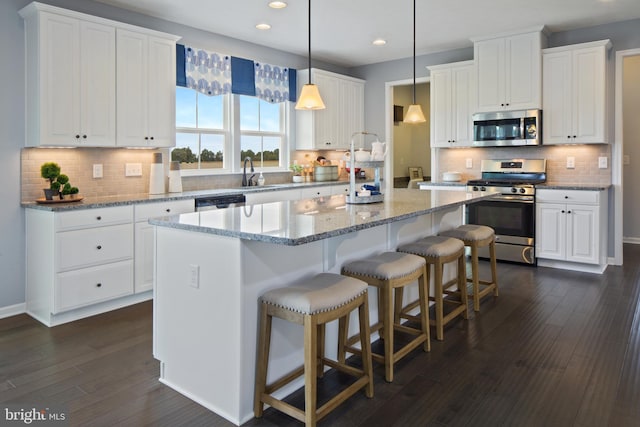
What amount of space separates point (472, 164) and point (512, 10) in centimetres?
212

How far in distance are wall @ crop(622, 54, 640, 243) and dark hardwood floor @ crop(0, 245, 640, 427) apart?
139 inches

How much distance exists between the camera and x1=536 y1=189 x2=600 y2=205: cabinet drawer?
4.91m

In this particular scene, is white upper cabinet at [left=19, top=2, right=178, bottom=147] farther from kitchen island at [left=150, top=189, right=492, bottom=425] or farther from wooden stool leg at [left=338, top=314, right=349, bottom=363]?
wooden stool leg at [left=338, top=314, right=349, bottom=363]

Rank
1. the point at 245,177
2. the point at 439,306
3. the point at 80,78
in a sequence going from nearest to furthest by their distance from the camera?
the point at 439,306
the point at 80,78
the point at 245,177

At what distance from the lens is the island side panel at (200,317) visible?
2.24m

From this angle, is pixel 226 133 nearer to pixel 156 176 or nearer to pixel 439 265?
pixel 156 176

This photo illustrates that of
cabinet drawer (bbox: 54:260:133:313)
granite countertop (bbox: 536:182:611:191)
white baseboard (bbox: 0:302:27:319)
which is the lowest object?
white baseboard (bbox: 0:302:27:319)

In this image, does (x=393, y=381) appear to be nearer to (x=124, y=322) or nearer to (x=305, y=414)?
(x=305, y=414)

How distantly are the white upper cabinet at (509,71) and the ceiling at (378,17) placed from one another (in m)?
0.17

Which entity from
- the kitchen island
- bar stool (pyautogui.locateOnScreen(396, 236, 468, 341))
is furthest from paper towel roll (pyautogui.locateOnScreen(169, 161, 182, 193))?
bar stool (pyautogui.locateOnScreen(396, 236, 468, 341))

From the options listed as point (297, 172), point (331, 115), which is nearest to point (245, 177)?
point (297, 172)

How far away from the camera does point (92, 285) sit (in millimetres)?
3762

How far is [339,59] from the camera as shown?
6805mm

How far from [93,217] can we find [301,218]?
6.60 ft
